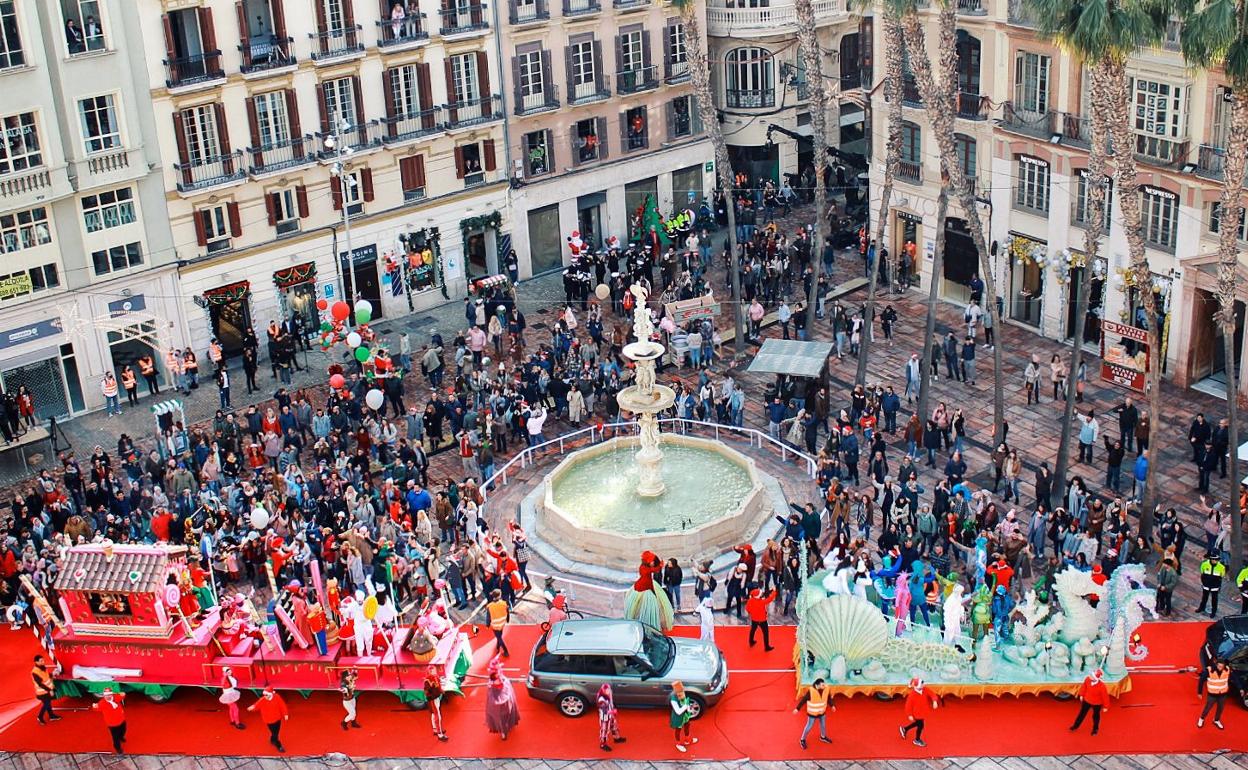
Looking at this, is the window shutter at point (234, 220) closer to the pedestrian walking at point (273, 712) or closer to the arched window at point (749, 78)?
the arched window at point (749, 78)

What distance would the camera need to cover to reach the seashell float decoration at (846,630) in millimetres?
33531

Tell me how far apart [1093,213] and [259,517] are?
76.4ft

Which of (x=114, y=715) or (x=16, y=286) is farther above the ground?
(x=16, y=286)

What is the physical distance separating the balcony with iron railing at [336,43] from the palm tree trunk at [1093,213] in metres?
27.2

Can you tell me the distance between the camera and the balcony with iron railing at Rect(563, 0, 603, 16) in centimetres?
6072

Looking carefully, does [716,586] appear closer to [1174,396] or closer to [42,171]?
[1174,396]

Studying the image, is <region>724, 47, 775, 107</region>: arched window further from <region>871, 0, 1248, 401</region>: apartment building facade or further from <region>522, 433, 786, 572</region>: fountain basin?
<region>522, 433, 786, 572</region>: fountain basin

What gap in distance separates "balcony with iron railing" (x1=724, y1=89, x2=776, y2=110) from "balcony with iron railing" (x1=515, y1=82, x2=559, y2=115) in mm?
9378

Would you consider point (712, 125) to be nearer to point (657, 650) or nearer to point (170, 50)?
point (170, 50)

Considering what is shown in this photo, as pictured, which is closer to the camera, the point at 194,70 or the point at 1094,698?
the point at 1094,698

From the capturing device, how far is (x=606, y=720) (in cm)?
3284

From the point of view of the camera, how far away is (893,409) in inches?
1865

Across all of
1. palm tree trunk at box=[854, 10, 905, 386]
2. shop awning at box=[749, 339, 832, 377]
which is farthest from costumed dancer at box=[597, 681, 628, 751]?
palm tree trunk at box=[854, 10, 905, 386]

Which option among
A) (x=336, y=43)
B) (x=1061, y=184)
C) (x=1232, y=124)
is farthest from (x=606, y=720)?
(x=336, y=43)
